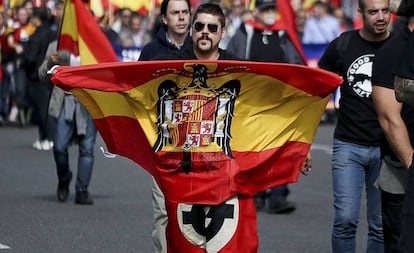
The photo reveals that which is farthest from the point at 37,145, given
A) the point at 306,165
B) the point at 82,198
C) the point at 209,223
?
the point at 209,223

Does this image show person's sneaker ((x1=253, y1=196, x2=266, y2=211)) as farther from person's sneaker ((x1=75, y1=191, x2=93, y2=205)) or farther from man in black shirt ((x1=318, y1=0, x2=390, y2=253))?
man in black shirt ((x1=318, y1=0, x2=390, y2=253))

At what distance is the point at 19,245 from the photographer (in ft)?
33.2

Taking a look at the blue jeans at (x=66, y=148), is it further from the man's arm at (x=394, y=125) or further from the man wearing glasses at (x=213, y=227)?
the man's arm at (x=394, y=125)

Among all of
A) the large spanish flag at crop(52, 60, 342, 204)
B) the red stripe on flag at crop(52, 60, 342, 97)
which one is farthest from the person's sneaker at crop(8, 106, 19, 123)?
the red stripe on flag at crop(52, 60, 342, 97)

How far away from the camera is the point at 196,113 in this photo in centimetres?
687

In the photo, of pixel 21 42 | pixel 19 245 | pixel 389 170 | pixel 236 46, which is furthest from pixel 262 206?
pixel 21 42

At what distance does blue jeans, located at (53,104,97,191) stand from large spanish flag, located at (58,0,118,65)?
43.0 inches

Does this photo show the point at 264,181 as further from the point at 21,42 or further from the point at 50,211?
the point at 21,42

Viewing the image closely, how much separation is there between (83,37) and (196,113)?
4.73 meters

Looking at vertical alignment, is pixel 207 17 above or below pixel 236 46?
above

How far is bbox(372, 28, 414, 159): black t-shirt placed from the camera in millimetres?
6816

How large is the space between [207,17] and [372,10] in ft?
4.98

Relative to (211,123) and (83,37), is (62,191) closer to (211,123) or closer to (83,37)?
(83,37)

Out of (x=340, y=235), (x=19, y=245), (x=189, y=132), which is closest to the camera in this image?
(x=189, y=132)
